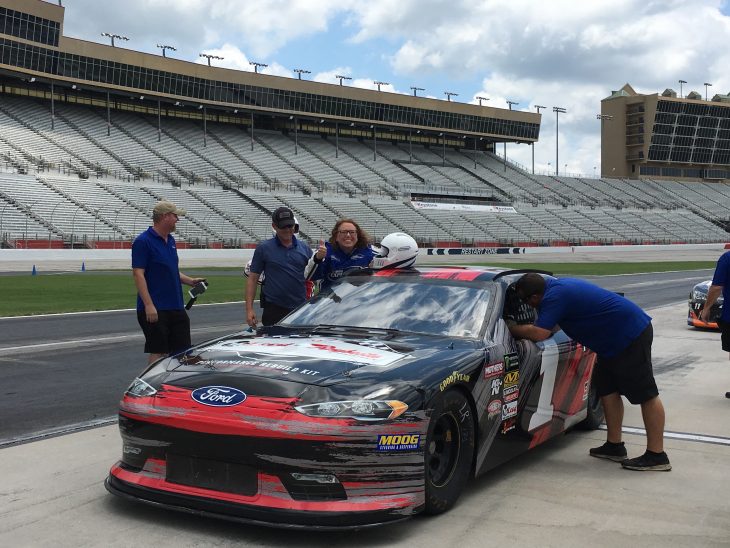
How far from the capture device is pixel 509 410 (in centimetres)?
479

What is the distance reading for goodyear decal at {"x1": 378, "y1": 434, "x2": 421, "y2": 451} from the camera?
3.71 meters

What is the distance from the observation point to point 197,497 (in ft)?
12.3

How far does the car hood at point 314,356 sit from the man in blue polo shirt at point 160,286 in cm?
138

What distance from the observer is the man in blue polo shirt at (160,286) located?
6008mm

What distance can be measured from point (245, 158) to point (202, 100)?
6.00m

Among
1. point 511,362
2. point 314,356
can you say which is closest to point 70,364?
point 314,356

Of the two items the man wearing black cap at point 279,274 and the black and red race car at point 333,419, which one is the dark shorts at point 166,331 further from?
the black and red race car at point 333,419

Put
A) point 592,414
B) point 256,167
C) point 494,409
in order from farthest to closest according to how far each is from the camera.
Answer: point 256,167
point 592,414
point 494,409

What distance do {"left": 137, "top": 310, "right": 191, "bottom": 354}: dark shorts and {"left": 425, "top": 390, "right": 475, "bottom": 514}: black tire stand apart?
8.62ft

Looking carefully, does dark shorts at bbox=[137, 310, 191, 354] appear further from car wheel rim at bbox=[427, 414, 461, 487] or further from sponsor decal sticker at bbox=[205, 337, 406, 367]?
car wheel rim at bbox=[427, 414, 461, 487]

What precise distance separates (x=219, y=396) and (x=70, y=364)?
616cm

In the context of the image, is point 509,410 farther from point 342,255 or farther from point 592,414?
point 342,255

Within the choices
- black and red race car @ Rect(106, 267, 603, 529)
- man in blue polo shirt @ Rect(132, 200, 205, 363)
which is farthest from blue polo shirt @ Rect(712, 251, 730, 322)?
man in blue polo shirt @ Rect(132, 200, 205, 363)

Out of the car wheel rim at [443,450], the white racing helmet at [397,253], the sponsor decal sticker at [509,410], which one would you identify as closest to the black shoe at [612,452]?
the sponsor decal sticker at [509,410]
